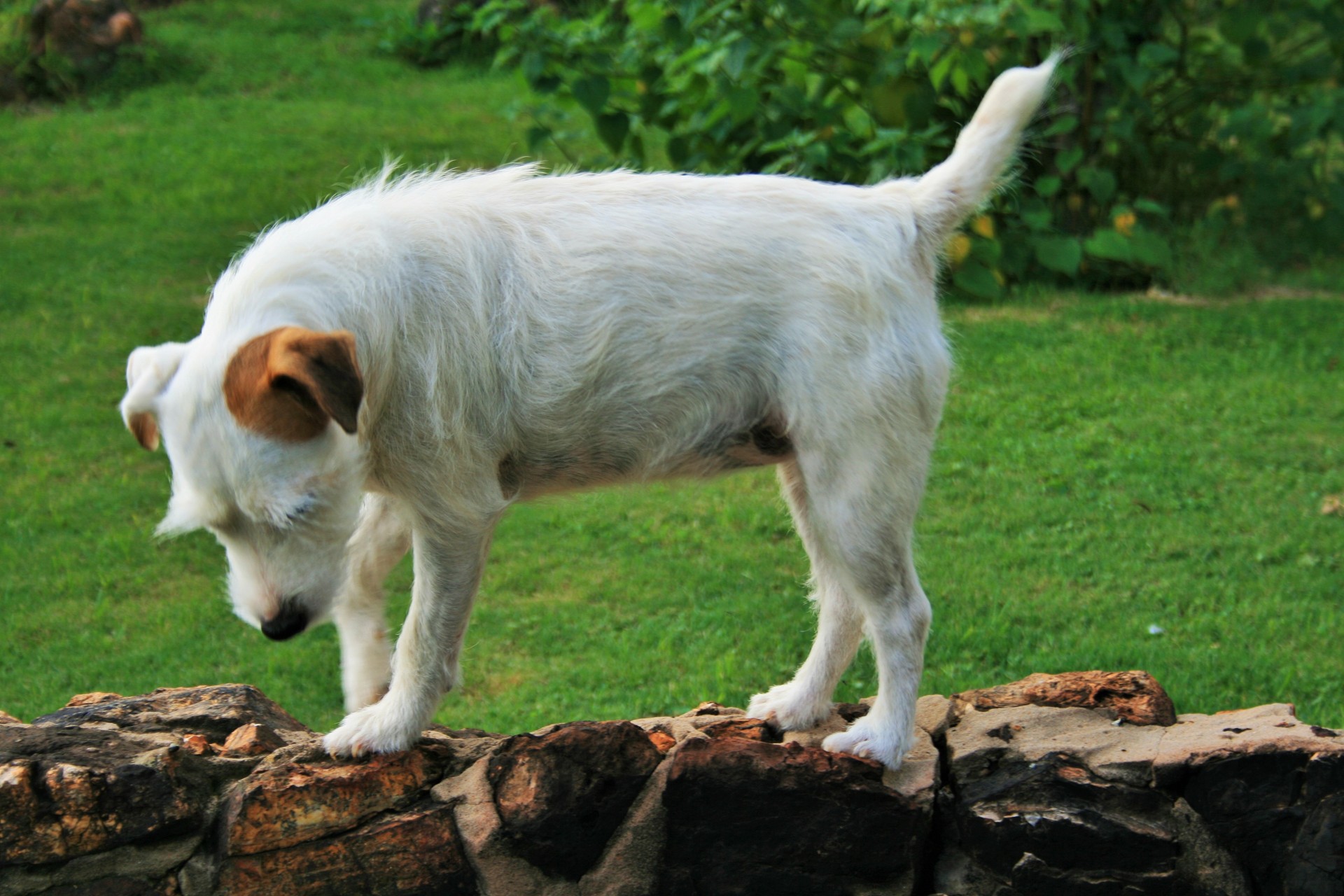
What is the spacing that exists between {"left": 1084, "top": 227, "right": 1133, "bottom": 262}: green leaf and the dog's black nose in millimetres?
7029

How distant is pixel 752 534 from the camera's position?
6.46 metres

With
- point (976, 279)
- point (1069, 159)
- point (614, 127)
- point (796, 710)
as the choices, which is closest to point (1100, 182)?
point (1069, 159)

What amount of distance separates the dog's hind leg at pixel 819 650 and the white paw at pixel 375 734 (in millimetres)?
1128

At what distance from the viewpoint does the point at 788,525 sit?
6492 mm

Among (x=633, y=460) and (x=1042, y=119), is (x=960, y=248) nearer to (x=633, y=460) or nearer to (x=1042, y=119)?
(x=1042, y=119)

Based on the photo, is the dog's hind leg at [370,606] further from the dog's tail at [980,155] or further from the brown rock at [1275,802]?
the brown rock at [1275,802]

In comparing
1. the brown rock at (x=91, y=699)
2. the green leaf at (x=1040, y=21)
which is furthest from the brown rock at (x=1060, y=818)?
the green leaf at (x=1040, y=21)

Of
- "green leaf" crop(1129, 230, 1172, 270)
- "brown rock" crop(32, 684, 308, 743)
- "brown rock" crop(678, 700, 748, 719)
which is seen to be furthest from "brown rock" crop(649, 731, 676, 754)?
"green leaf" crop(1129, 230, 1172, 270)

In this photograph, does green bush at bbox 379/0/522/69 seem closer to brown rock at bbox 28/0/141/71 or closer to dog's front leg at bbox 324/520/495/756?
brown rock at bbox 28/0/141/71

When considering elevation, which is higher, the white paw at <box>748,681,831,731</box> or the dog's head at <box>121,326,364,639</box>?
the dog's head at <box>121,326,364,639</box>

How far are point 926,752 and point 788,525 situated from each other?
2.87 m

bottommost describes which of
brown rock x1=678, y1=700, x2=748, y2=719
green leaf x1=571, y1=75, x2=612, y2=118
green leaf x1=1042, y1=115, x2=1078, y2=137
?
brown rock x1=678, y1=700, x2=748, y2=719

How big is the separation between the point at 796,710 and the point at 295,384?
1.93 metres

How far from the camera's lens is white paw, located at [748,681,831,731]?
3.93 meters
